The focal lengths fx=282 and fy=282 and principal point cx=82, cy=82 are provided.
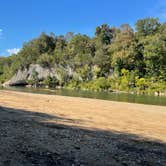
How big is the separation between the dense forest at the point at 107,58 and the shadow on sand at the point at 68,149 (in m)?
62.8

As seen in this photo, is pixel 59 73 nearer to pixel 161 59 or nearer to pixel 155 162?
pixel 161 59

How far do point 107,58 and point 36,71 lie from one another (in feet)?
113

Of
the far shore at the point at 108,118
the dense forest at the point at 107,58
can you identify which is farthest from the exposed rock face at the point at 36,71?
the far shore at the point at 108,118

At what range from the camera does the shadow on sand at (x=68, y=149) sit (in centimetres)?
655

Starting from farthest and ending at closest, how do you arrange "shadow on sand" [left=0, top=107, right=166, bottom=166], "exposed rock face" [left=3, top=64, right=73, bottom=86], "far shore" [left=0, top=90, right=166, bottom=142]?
"exposed rock face" [left=3, top=64, right=73, bottom=86]
"far shore" [left=0, top=90, right=166, bottom=142]
"shadow on sand" [left=0, top=107, right=166, bottom=166]

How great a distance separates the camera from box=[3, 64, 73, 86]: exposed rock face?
111 metres

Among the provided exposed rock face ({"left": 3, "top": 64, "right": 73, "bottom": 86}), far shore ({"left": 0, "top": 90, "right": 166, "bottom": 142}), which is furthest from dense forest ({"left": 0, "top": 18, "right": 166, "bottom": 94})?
far shore ({"left": 0, "top": 90, "right": 166, "bottom": 142})

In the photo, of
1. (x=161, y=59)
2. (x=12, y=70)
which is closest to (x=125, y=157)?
(x=161, y=59)

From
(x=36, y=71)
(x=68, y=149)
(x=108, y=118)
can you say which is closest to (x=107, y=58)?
(x=36, y=71)

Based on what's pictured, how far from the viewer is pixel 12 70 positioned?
13138cm

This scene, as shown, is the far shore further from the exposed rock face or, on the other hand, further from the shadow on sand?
the exposed rock face

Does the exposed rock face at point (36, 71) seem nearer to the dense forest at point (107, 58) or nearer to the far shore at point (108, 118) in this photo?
the dense forest at point (107, 58)

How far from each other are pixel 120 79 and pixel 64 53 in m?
34.9

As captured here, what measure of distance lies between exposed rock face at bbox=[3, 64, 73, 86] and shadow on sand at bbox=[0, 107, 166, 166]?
99.1 meters
